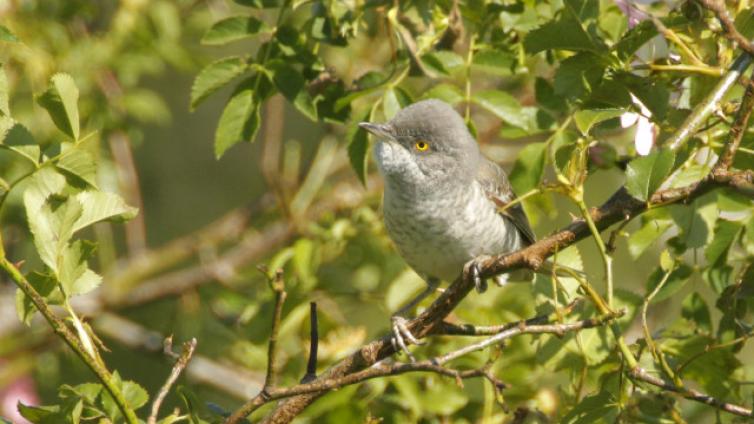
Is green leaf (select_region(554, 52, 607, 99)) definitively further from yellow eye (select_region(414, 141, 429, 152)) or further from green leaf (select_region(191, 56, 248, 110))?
yellow eye (select_region(414, 141, 429, 152))

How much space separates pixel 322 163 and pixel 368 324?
1449 mm

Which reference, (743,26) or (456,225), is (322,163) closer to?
(456,225)

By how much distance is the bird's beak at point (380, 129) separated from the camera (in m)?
2.92

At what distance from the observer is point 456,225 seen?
336 cm

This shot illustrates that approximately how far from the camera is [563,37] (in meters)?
2.29

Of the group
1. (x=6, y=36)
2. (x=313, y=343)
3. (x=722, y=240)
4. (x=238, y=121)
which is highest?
(x=6, y=36)

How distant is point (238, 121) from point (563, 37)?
1.02 m

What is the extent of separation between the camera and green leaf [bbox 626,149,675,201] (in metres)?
2.02

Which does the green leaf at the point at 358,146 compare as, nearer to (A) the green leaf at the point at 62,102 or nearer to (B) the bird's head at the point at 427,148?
(B) the bird's head at the point at 427,148

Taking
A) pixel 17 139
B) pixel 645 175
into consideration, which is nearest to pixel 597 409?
pixel 645 175

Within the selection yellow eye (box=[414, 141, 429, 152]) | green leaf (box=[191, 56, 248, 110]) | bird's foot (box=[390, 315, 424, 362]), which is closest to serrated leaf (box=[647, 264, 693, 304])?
bird's foot (box=[390, 315, 424, 362])

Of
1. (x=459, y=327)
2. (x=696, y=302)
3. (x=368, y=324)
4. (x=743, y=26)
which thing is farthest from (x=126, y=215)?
(x=368, y=324)

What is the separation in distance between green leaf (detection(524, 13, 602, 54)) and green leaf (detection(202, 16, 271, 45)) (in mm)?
957

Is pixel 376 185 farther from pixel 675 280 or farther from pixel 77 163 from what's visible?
pixel 77 163
